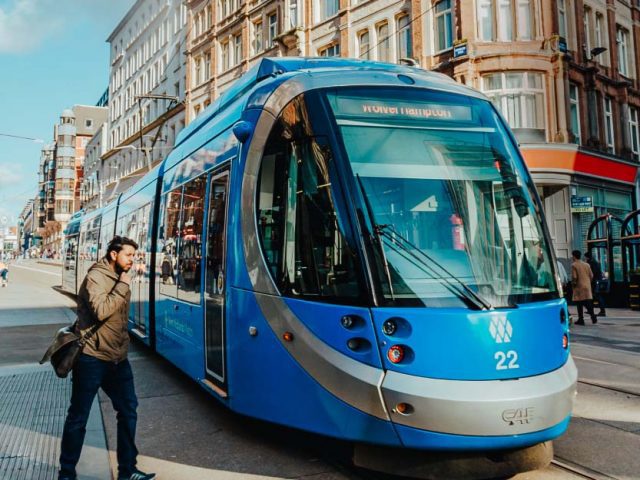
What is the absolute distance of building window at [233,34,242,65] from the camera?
3400 cm

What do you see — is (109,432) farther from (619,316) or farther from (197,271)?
(619,316)

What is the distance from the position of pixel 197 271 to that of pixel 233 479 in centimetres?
244

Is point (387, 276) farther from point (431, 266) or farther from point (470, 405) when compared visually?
point (470, 405)

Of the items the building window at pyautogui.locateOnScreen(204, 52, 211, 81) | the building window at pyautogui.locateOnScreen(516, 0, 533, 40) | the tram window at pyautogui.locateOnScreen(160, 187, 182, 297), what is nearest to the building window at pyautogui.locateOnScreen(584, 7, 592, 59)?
the building window at pyautogui.locateOnScreen(516, 0, 533, 40)

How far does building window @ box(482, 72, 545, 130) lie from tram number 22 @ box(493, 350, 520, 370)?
1819cm

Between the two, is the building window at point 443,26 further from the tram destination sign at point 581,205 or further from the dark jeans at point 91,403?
the dark jeans at point 91,403

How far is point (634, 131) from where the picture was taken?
86.7 ft

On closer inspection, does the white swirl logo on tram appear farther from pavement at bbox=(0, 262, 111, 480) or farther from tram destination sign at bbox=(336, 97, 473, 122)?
pavement at bbox=(0, 262, 111, 480)

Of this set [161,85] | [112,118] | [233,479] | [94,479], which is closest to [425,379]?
[233,479]

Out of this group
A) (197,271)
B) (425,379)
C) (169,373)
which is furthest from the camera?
(169,373)

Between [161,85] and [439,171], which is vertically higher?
[161,85]

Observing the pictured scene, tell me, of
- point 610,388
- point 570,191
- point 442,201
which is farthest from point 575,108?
point 442,201

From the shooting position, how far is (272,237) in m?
4.71

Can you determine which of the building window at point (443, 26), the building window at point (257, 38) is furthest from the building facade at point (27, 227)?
the building window at point (443, 26)
